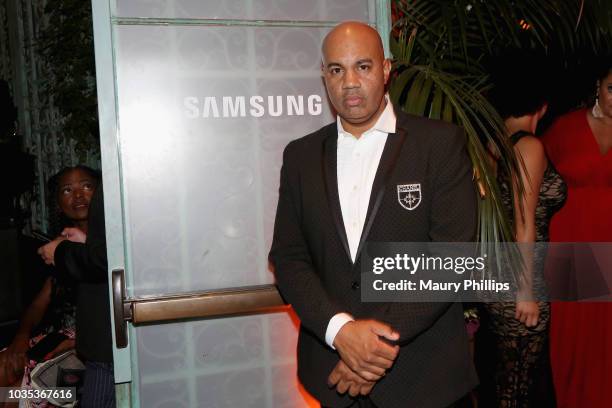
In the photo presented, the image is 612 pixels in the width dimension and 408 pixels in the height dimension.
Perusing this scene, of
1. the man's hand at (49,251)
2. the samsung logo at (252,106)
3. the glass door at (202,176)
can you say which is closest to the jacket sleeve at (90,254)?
the man's hand at (49,251)

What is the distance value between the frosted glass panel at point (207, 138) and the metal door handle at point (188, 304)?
0.17ft

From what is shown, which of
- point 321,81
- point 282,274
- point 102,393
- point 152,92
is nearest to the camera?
point 282,274

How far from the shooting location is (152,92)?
7.16ft

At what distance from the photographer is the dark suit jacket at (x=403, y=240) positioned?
5.68 ft

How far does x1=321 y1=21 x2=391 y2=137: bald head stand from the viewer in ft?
5.95

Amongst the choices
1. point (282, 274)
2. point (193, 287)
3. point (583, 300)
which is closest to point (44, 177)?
point (193, 287)

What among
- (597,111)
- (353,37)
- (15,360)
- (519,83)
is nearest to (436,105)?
(353,37)

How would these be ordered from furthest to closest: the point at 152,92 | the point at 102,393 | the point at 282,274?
1. the point at 102,393
2. the point at 152,92
3. the point at 282,274

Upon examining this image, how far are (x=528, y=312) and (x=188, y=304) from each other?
57.9 inches

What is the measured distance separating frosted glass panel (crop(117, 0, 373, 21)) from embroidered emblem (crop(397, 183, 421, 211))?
0.94 metres

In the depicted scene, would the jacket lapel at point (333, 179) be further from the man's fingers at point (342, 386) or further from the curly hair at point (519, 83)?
the curly hair at point (519, 83)

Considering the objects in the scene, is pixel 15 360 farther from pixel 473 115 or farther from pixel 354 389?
pixel 473 115

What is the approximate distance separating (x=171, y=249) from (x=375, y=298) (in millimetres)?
850

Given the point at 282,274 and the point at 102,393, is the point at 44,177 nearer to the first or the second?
the point at 102,393
